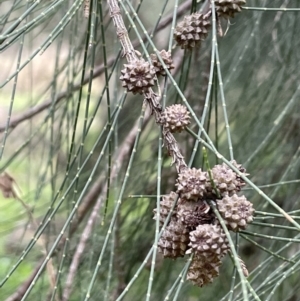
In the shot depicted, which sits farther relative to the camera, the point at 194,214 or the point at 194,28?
the point at 194,28

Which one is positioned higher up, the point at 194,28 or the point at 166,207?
the point at 194,28

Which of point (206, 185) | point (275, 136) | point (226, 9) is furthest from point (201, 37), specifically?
point (275, 136)

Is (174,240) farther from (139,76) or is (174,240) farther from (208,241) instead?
(139,76)

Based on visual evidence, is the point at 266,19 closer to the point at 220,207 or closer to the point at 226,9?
the point at 226,9

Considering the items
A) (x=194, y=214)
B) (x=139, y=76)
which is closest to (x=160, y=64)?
(x=139, y=76)

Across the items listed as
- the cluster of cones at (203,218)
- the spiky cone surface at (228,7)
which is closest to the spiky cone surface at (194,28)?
the spiky cone surface at (228,7)

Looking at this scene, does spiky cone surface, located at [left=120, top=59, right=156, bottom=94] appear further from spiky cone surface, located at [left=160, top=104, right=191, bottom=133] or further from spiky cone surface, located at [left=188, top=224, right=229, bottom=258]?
spiky cone surface, located at [left=188, top=224, right=229, bottom=258]
